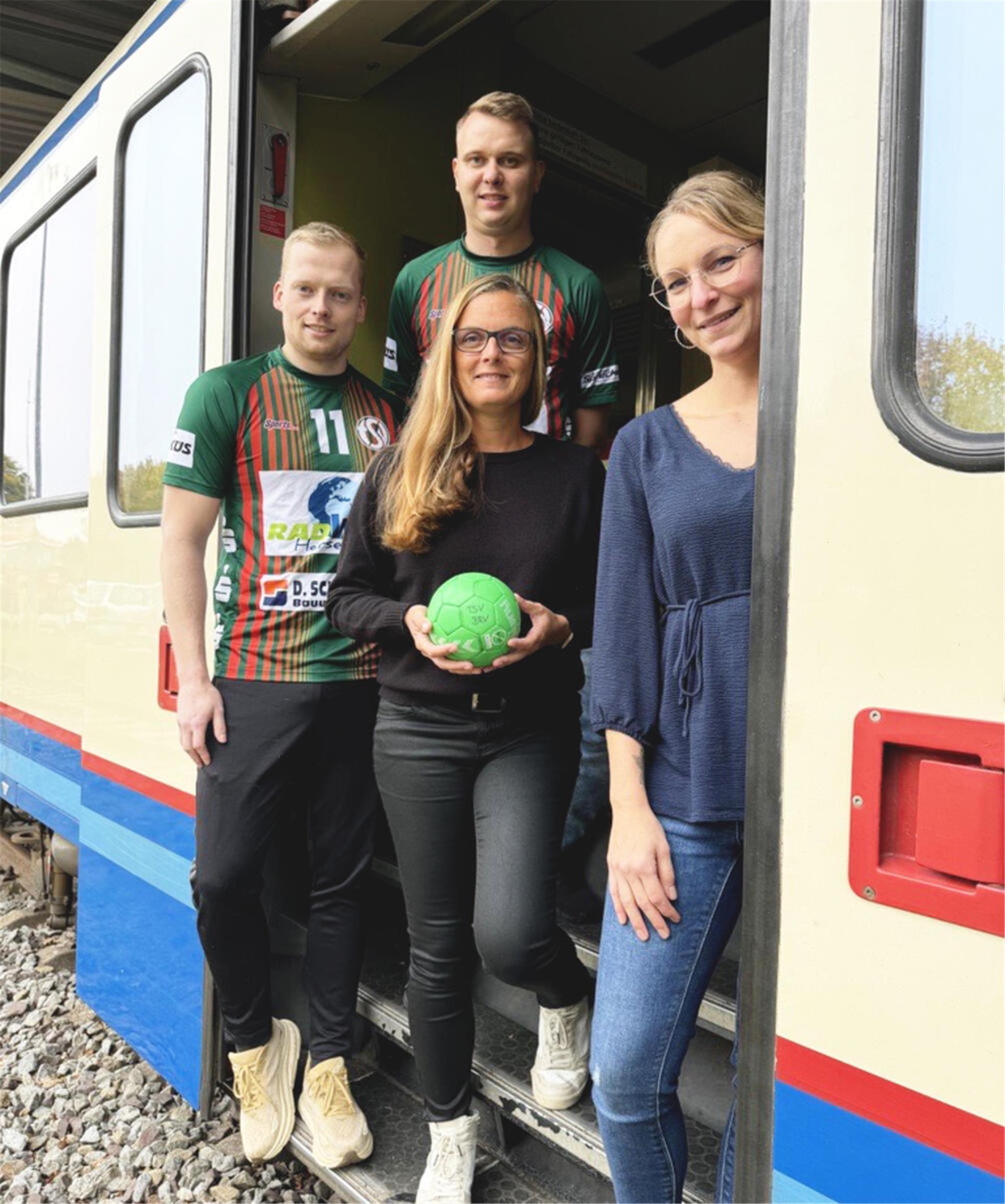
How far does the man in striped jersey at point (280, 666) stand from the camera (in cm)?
220

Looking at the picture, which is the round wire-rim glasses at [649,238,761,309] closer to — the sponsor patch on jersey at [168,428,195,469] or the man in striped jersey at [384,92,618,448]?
the man in striped jersey at [384,92,618,448]

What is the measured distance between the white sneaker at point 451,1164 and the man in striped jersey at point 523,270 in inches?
56.7

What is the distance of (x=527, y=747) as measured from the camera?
1917 millimetres

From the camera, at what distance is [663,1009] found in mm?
1460

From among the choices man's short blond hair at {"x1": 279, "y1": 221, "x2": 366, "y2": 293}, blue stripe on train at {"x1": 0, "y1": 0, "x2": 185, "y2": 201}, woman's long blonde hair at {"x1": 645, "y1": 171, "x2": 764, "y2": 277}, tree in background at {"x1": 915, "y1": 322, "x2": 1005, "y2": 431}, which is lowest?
tree in background at {"x1": 915, "y1": 322, "x2": 1005, "y2": 431}

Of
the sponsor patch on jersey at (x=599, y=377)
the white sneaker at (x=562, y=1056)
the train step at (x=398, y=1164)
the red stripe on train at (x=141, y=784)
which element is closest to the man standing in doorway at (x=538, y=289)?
the sponsor patch on jersey at (x=599, y=377)

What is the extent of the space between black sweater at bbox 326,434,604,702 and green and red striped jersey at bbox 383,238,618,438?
354mm

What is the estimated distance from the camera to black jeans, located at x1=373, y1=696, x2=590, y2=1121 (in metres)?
1.85

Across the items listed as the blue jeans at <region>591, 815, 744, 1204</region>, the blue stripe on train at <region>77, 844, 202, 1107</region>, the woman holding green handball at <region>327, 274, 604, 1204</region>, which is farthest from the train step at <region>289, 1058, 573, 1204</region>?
the blue jeans at <region>591, 815, 744, 1204</region>

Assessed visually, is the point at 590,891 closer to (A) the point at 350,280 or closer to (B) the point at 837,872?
(B) the point at 837,872

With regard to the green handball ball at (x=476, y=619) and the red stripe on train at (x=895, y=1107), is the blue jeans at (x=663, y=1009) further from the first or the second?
the green handball ball at (x=476, y=619)

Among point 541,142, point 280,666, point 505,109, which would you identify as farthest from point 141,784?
point 541,142

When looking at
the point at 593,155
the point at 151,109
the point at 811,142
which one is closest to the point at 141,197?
the point at 151,109

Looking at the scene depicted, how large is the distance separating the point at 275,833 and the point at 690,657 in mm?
1196
